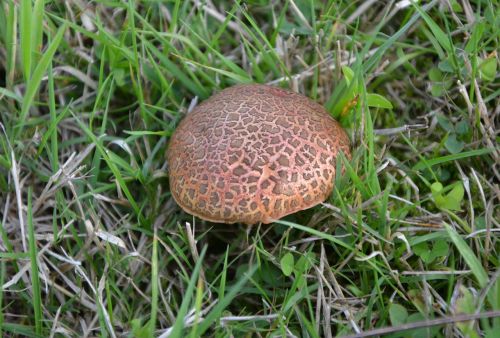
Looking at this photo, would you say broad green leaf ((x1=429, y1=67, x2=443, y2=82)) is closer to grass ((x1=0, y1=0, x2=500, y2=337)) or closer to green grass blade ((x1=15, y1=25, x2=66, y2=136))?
grass ((x1=0, y1=0, x2=500, y2=337))

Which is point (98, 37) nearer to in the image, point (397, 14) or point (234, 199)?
point (234, 199)

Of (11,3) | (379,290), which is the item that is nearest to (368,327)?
(379,290)

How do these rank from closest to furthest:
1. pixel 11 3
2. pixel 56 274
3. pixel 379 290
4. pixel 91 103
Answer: pixel 379 290 → pixel 56 274 → pixel 11 3 → pixel 91 103

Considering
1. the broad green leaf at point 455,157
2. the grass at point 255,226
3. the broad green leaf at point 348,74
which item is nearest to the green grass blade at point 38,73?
the grass at point 255,226

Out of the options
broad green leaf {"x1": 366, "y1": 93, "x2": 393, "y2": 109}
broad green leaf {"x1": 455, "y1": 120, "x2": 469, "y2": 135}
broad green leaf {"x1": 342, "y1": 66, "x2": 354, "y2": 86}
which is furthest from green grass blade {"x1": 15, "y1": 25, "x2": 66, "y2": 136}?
broad green leaf {"x1": 455, "y1": 120, "x2": 469, "y2": 135}

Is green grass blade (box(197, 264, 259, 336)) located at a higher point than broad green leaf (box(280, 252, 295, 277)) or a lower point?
higher

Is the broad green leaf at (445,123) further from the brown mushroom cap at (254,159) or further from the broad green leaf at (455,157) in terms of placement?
the brown mushroom cap at (254,159)
